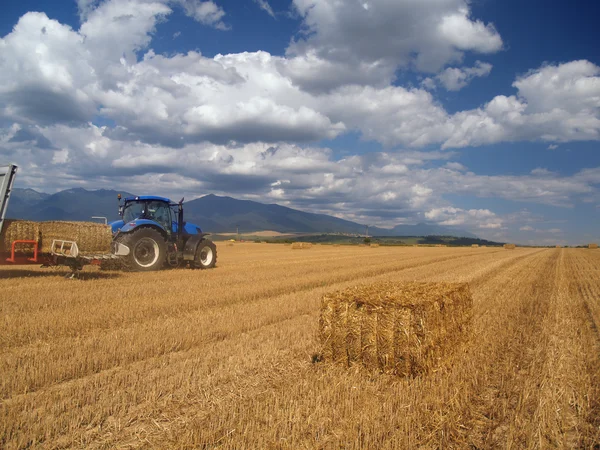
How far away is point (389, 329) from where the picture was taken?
519 centimetres

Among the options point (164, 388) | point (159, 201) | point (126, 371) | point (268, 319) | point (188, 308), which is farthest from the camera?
point (159, 201)

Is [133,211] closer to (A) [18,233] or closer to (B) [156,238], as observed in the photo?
(B) [156,238]

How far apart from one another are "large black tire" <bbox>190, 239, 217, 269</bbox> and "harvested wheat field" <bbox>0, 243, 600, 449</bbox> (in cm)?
649

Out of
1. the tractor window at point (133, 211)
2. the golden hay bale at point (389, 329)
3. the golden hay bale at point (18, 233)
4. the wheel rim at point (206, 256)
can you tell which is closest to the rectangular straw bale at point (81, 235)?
the golden hay bale at point (18, 233)

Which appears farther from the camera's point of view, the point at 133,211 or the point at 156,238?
the point at 133,211

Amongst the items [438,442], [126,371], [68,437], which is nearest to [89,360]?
[126,371]

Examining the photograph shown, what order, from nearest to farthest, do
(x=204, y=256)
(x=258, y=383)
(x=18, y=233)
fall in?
1. (x=258, y=383)
2. (x=18, y=233)
3. (x=204, y=256)

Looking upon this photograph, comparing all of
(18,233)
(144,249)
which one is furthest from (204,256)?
(18,233)

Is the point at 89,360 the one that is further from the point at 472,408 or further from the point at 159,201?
the point at 159,201

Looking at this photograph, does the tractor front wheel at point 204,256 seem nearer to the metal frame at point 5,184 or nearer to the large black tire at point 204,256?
the large black tire at point 204,256

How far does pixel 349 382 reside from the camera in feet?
15.8

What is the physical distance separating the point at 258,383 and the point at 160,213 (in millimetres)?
10918

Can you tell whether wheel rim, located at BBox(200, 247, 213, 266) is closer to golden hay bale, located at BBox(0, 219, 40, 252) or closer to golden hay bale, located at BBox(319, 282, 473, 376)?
golden hay bale, located at BBox(0, 219, 40, 252)

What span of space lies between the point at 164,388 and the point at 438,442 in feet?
9.04
